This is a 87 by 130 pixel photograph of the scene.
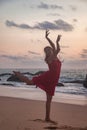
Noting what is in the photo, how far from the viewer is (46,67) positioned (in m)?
2.28

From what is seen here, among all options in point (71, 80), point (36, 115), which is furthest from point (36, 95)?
point (71, 80)

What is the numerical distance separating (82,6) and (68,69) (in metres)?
0.40

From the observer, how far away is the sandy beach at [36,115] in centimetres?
223

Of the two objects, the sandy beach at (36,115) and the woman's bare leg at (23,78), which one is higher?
the woman's bare leg at (23,78)

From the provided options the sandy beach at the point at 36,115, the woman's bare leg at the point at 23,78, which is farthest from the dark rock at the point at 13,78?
the sandy beach at the point at 36,115

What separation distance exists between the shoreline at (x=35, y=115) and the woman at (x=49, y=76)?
5 centimetres

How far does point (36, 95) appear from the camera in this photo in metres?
2.31

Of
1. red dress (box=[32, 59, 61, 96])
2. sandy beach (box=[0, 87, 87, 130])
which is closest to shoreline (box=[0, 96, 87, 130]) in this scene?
sandy beach (box=[0, 87, 87, 130])

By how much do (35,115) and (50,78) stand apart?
26cm

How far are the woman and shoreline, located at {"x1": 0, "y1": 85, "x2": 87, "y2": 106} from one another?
35 millimetres

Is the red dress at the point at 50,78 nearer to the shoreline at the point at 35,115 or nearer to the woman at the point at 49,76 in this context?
the woman at the point at 49,76

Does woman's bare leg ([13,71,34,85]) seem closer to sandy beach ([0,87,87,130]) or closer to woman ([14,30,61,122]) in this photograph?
woman ([14,30,61,122])

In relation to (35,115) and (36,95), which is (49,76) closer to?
(36,95)

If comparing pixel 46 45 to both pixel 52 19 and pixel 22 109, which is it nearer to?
pixel 52 19
